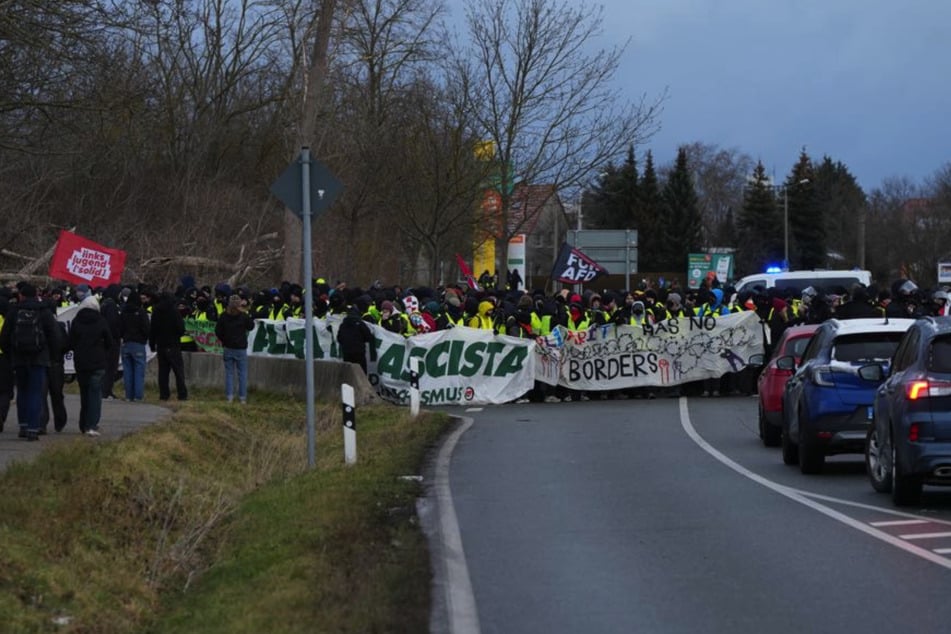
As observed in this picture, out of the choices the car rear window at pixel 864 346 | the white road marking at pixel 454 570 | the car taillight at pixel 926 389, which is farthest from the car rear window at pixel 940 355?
the white road marking at pixel 454 570

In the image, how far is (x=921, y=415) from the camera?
42.0 feet

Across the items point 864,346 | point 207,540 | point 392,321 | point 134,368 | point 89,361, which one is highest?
point 392,321

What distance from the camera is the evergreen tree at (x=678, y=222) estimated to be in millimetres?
107000

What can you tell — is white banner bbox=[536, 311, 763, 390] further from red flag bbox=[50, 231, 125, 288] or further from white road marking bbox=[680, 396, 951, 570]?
red flag bbox=[50, 231, 125, 288]

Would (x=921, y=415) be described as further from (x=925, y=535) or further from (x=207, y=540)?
(x=207, y=540)

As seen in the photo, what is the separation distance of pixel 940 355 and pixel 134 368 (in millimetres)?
15035

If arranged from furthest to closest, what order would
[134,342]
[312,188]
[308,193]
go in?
[134,342] < [312,188] < [308,193]

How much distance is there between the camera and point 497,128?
44000 millimetres

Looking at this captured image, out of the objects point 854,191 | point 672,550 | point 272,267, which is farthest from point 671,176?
point 672,550

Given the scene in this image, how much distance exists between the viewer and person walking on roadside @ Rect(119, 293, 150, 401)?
24422 mm

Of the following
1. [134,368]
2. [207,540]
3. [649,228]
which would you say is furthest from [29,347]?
[649,228]

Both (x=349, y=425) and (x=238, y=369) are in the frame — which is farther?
(x=238, y=369)

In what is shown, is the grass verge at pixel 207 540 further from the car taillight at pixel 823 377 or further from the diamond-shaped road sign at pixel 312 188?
the car taillight at pixel 823 377

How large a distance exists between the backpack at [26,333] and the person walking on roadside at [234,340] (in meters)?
7.60
